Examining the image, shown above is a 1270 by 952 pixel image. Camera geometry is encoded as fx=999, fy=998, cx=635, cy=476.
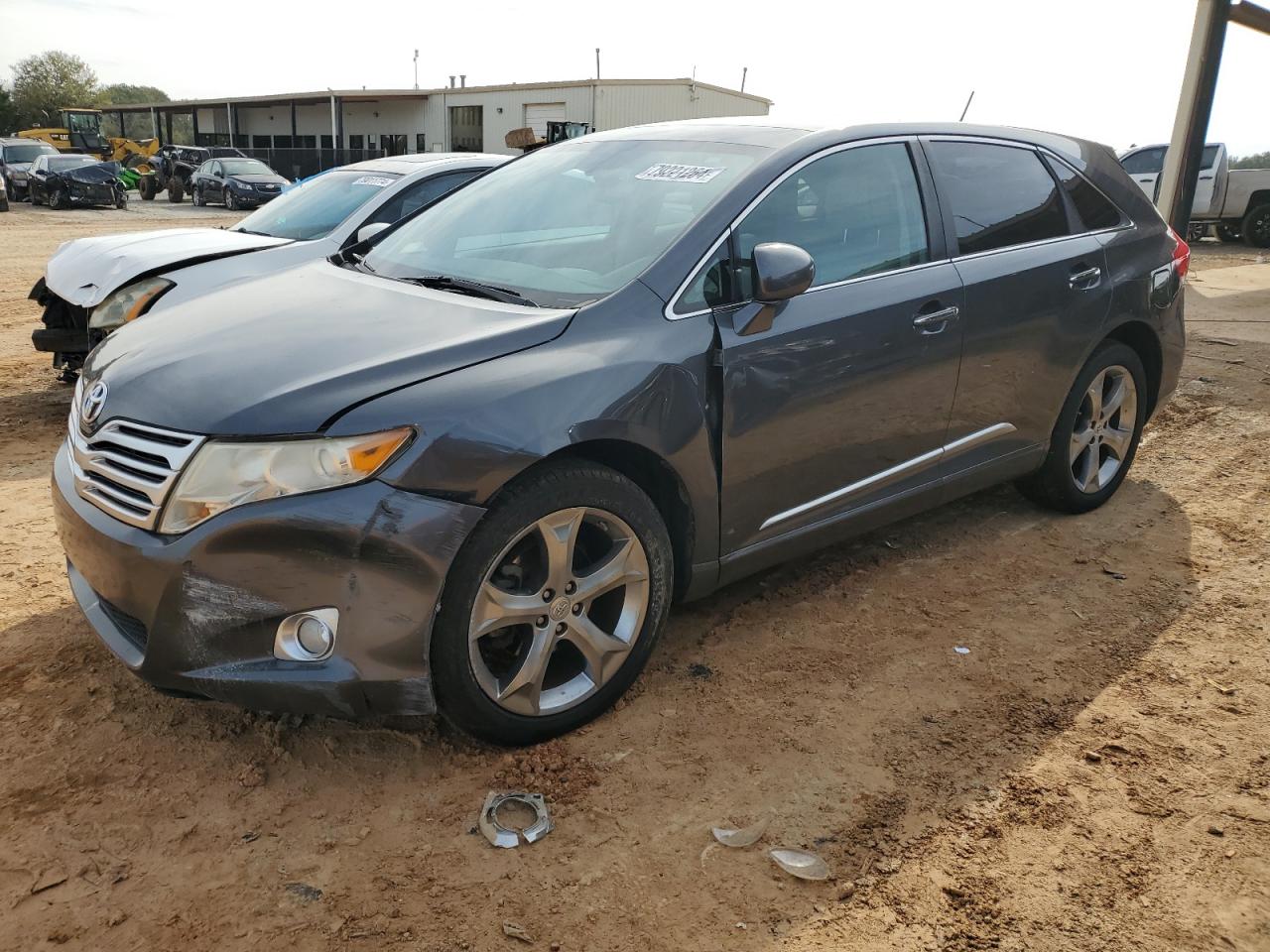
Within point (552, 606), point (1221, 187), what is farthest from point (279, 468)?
point (1221, 187)

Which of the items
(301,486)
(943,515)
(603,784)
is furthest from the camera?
(943,515)

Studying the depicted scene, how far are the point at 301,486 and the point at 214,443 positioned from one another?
10.0 inches

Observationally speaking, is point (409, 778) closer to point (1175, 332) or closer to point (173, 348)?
point (173, 348)

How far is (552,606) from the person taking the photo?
9.05 feet

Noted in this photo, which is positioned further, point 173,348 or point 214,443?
point 173,348

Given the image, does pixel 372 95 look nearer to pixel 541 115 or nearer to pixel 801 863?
pixel 541 115

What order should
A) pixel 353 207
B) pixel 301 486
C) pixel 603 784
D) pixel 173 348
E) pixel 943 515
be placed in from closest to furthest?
pixel 301 486 → pixel 603 784 → pixel 173 348 → pixel 943 515 → pixel 353 207

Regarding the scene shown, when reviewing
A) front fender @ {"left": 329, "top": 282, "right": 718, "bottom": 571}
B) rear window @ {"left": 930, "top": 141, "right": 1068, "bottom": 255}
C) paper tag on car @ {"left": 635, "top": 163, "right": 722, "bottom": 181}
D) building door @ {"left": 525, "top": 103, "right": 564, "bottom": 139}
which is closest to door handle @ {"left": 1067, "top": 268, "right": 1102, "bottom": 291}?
rear window @ {"left": 930, "top": 141, "right": 1068, "bottom": 255}

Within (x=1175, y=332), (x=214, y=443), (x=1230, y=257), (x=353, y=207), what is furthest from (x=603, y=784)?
(x=1230, y=257)

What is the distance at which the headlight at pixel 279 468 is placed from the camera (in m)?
2.42

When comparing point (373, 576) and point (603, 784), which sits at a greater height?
point (373, 576)

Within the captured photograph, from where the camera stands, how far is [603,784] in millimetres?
2729

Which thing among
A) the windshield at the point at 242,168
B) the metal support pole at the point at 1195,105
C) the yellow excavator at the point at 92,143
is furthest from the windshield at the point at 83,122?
the metal support pole at the point at 1195,105

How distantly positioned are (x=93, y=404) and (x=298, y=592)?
100 centimetres
